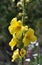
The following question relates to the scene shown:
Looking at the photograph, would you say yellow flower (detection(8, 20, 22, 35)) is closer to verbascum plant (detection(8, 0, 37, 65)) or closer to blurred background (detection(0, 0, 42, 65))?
verbascum plant (detection(8, 0, 37, 65))

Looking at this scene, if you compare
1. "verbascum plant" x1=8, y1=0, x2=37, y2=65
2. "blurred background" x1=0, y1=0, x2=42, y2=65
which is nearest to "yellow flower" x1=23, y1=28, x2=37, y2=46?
"verbascum plant" x1=8, y1=0, x2=37, y2=65

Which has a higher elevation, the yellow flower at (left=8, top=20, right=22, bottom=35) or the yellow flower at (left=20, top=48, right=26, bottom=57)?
the yellow flower at (left=8, top=20, right=22, bottom=35)

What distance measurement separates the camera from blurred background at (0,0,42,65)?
4.04 meters

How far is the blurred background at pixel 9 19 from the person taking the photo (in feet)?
13.3

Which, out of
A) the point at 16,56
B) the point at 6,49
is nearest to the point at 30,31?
the point at 16,56

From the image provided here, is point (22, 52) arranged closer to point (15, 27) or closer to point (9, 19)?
point (15, 27)

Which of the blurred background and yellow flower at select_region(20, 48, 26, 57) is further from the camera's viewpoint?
the blurred background

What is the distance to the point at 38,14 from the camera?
4945 mm

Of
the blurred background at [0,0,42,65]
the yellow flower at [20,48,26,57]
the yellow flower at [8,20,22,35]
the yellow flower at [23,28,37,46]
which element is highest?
the yellow flower at [8,20,22,35]

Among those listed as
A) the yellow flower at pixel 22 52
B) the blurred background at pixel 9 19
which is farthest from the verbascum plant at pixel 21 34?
the blurred background at pixel 9 19

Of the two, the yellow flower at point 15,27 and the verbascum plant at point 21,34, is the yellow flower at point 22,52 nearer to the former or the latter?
the verbascum plant at point 21,34

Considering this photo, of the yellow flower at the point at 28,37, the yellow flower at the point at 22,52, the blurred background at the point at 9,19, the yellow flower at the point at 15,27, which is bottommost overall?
the blurred background at the point at 9,19

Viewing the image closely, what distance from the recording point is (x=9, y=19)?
4398 mm

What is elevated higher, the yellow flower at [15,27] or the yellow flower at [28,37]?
the yellow flower at [15,27]
